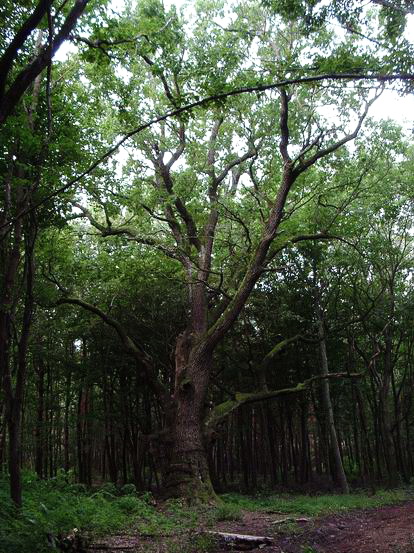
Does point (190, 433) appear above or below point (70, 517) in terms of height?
above

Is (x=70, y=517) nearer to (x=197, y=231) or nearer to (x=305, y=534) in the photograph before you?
(x=305, y=534)

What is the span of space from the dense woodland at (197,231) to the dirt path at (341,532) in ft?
9.51

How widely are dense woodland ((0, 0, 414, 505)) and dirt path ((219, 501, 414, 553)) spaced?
290 cm

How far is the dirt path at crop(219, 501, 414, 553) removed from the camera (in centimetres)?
621

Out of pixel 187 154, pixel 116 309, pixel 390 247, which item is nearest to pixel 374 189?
pixel 390 247

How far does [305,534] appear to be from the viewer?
7324 millimetres

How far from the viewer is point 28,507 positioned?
6.99m

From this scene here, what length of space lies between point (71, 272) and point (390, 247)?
11.2 meters

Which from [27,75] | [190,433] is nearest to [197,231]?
[190,433]

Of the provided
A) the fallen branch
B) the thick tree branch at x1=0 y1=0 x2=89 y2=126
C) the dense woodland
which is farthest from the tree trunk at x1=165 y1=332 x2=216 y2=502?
→ the thick tree branch at x1=0 y1=0 x2=89 y2=126

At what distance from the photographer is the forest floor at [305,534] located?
6.15m

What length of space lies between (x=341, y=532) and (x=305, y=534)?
0.83 meters

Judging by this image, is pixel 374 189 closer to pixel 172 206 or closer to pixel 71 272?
pixel 172 206

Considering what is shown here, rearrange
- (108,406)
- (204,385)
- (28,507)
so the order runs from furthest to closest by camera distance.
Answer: (108,406)
(204,385)
(28,507)
